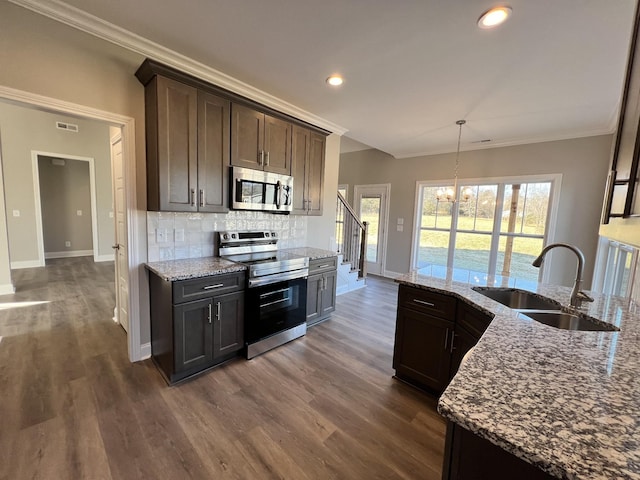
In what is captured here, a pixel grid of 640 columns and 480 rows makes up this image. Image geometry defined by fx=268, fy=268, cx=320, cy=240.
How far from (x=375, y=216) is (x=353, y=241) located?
1.35 meters

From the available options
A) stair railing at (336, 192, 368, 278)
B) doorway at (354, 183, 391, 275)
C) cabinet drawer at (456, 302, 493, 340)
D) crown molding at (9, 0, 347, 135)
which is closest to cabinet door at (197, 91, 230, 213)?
crown molding at (9, 0, 347, 135)

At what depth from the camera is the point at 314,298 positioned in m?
3.40

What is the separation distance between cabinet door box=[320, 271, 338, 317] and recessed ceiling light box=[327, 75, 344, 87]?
2158mm

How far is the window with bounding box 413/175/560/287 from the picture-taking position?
438 cm

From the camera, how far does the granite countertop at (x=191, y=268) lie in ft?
7.02

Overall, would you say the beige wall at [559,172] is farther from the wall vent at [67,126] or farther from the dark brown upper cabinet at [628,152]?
the wall vent at [67,126]

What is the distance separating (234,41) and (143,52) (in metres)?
0.82

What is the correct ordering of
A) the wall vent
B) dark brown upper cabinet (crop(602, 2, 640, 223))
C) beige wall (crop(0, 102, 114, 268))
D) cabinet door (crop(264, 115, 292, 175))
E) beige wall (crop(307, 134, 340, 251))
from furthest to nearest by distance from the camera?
the wall vent → beige wall (crop(0, 102, 114, 268)) → beige wall (crop(307, 134, 340, 251)) → cabinet door (crop(264, 115, 292, 175)) → dark brown upper cabinet (crop(602, 2, 640, 223))

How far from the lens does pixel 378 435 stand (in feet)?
5.98

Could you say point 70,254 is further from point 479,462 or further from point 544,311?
point 544,311

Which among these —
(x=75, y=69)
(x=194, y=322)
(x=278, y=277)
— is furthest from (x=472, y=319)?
(x=75, y=69)

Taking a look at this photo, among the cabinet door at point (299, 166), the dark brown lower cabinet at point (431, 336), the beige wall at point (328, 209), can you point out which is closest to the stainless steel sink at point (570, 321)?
the dark brown lower cabinet at point (431, 336)

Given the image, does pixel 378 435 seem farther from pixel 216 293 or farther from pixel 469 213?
pixel 469 213

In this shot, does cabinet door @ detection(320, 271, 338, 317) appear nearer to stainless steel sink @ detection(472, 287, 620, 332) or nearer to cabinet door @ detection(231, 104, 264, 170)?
cabinet door @ detection(231, 104, 264, 170)
